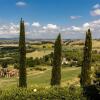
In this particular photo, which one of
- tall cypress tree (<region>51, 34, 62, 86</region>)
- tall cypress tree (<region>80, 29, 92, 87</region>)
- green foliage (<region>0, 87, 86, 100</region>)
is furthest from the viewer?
tall cypress tree (<region>51, 34, 62, 86</region>)

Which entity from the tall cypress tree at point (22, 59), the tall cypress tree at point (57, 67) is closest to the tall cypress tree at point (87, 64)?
the tall cypress tree at point (57, 67)

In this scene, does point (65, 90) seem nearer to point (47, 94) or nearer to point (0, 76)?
point (47, 94)

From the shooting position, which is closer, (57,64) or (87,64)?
(87,64)

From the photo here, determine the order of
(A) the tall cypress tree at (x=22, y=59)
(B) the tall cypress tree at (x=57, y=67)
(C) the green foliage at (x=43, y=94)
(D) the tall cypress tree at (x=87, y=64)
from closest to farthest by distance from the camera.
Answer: (C) the green foliage at (x=43, y=94) < (D) the tall cypress tree at (x=87, y=64) < (A) the tall cypress tree at (x=22, y=59) < (B) the tall cypress tree at (x=57, y=67)

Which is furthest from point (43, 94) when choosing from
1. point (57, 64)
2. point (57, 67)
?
point (57, 64)

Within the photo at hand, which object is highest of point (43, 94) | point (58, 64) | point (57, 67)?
point (58, 64)

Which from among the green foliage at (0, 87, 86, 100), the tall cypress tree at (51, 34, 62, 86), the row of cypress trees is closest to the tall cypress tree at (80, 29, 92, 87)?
the row of cypress trees

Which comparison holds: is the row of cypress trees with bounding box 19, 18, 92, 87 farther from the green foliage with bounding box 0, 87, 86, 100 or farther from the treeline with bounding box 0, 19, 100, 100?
the green foliage with bounding box 0, 87, 86, 100

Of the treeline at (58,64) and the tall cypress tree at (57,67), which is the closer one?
the treeline at (58,64)

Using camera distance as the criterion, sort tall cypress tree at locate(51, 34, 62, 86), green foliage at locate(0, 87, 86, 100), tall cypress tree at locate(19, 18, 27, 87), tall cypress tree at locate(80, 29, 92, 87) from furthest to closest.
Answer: tall cypress tree at locate(51, 34, 62, 86) < tall cypress tree at locate(19, 18, 27, 87) < tall cypress tree at locate(80, 29, 92, 87) < green foliage at locate(0, 87, 86, 100)

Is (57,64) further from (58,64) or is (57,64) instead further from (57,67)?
(57,67)

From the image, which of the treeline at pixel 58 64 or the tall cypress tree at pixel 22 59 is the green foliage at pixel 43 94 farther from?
the tall cypress tree at pixel 22 59
